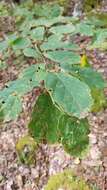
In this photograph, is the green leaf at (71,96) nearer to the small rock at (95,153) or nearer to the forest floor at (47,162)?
the forest floor at (47,162)

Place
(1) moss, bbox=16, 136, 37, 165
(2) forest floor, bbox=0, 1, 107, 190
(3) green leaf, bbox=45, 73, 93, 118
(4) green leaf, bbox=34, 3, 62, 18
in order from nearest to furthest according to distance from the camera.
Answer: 1. (3) green leaf, bbox=45, 73, 93, 118
2. (4) green leaf, bbox=34, 3, 62, 18
3. (2) forest floor, bbox=0, 1, 107, 190
4. (1) moss, bbox=16, 136, 37, 165

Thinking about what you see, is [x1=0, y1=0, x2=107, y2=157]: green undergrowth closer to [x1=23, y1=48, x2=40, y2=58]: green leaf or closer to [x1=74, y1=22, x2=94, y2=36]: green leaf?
[x1=23, y1=48, x2=40, y2=58]: green leaf

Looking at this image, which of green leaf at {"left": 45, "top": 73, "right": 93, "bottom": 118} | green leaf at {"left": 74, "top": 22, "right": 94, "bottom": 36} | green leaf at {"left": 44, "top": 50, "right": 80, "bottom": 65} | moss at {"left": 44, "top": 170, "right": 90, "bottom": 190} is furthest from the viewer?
moss at {"left": 44, "top": 170, "right": 90, "bottom": 190}

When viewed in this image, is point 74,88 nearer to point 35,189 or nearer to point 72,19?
point 72,19

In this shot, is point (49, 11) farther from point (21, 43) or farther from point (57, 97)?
point (57, 97)

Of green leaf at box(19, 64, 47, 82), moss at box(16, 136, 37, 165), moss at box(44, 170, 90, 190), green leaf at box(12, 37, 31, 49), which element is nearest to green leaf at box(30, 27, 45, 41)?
green leaf at box(12, 37, 31, 49)

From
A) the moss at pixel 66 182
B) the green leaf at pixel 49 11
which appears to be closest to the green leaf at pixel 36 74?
the green leaf at pixel 49 11

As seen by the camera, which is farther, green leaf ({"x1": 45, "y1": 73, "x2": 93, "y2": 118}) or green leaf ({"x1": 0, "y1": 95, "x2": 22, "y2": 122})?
green leaf ({"x1": 0, "y1": 95, "x2": 22, "y2": 122})
